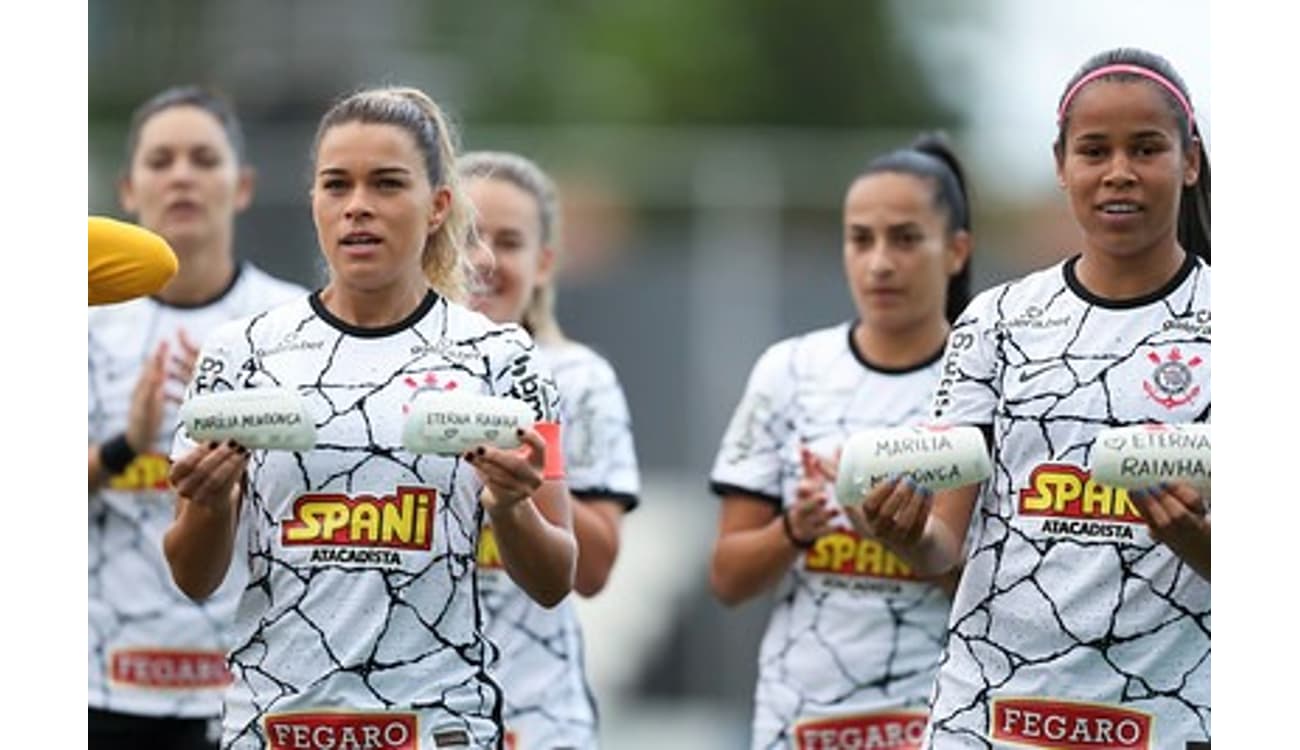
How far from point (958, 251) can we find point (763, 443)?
2.30 ft

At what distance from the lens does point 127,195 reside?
7879 millimetres

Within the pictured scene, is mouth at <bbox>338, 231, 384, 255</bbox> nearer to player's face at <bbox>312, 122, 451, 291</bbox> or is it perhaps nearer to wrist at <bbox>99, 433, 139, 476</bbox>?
player's face at <bbox>312, 122, 451, 291</bbox>

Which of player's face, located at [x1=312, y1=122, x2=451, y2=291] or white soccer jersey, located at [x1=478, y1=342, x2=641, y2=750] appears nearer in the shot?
player's face, located at [x1=312, y1=122, x2=451, y2=291]

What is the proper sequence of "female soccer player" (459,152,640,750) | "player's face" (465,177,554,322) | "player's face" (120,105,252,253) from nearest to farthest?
"female soccer player" (459,152,640,750) → "player's face" (465,177,554,322) → "player's face" (120,105,252,253)

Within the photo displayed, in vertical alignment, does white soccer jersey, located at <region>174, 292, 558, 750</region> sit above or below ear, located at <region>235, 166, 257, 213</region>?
below

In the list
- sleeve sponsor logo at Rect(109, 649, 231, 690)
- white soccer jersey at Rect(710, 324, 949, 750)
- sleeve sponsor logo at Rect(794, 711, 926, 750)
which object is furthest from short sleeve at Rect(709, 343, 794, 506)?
sleeve sponsor logo at Rect(109, 649, 231, 690)

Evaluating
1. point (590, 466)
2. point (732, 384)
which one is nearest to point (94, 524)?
point (590, 466)

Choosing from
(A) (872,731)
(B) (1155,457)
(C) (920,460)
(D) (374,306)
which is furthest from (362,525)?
(A) (872,731)

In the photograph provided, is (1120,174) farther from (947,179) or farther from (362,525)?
A: (947,179)

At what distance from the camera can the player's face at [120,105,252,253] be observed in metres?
A: 7.48

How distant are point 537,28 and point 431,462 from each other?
83.1ft

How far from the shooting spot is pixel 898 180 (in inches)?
273

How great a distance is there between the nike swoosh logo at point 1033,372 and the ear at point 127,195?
3284 millimetres

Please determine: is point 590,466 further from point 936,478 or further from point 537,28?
point 537,28
